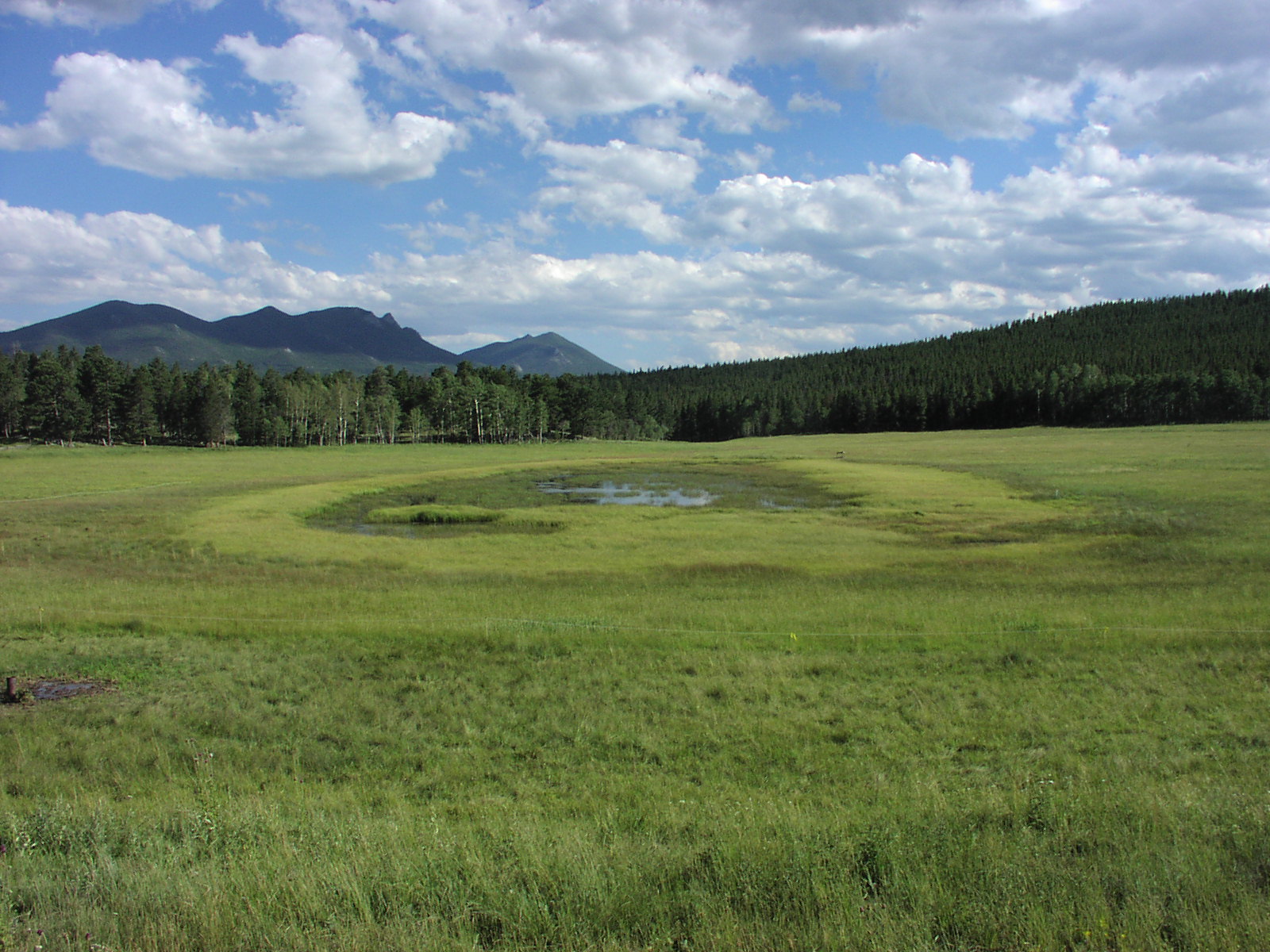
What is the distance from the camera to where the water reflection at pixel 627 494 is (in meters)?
51.8

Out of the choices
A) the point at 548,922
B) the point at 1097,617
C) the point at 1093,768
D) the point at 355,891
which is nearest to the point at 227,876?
the point at 355,891

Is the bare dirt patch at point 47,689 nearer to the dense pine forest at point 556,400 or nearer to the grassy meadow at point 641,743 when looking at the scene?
the grassy meadow at point 641,743

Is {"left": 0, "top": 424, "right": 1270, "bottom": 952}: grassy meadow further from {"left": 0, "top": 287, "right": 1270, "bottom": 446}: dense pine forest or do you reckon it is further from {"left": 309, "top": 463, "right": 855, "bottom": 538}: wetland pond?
{"left": 0, "top": 287, "right": 1270, "bottom": 446}: dense pine forest

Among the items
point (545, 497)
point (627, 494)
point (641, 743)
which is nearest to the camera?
point (641, 743)

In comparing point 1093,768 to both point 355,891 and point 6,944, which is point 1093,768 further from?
point 6,944

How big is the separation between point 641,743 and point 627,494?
4644cm

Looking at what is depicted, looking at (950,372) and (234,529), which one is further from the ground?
(950,372)

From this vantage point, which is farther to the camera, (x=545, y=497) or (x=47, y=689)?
(x=545, y=497)

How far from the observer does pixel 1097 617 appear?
60.2 ft

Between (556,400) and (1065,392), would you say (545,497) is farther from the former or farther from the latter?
(1065,392)

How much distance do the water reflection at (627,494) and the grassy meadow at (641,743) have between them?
18.3 meters

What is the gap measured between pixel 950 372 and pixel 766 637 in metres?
192

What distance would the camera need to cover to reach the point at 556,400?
556 feet

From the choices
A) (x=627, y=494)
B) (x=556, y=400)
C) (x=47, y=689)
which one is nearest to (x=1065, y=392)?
(x=556, y=400)
